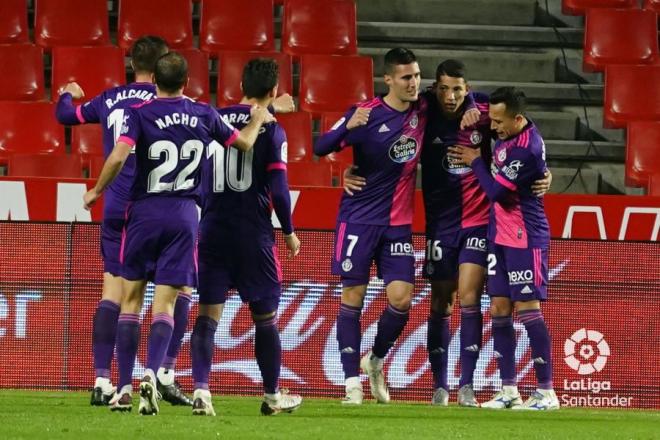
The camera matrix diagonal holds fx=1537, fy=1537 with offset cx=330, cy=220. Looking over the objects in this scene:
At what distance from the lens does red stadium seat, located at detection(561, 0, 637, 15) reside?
47.9ft

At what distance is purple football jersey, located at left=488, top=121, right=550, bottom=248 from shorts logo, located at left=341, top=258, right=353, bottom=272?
0.85 m

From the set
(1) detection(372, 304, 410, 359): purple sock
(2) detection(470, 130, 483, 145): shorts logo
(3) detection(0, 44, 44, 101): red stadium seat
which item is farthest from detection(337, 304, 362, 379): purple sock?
(3) detection(0, 44, 44, 101): red stadium seat

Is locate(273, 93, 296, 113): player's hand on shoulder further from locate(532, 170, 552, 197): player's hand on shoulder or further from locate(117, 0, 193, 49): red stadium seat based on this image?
locate(117, 0, 193, 49): red stadium seat

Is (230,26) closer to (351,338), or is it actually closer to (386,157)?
(386,157)

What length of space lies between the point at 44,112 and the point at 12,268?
2679 mm

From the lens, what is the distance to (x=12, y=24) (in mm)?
13484

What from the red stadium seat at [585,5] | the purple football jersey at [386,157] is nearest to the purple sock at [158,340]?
the purple football jersey at [386,157]

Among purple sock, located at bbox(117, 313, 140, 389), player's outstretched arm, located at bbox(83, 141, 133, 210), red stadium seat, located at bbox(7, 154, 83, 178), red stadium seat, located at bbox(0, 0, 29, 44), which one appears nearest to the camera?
player's outstretched arm, located at bbox(83, 141, 133, 210)

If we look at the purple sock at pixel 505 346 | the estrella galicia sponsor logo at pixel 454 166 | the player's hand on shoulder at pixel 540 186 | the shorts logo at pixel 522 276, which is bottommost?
the purple sock at pixel 505 346

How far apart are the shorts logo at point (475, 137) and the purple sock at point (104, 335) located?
7.74 feet

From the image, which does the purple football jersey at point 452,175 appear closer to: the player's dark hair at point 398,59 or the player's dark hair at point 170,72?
the player's dark hair at point 398,59

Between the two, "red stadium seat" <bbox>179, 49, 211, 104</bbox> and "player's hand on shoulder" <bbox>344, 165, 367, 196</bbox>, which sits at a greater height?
"red stadium seat" <bbox>179, 49, 211, 104</bbox>

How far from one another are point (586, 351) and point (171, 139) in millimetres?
3752

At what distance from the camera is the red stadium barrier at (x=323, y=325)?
986 centimetres
